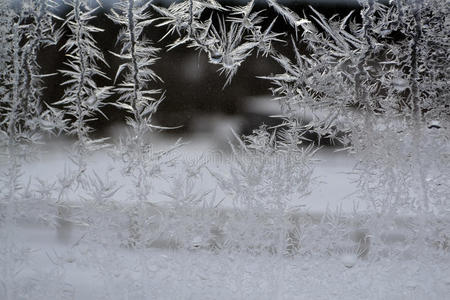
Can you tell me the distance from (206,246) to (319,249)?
52 cm

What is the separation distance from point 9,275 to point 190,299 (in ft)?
2.82

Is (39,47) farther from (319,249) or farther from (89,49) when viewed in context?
(319,249)

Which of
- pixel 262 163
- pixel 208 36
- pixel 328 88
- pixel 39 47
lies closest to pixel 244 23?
pixel 208 36

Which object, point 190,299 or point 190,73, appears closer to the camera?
point 190,299

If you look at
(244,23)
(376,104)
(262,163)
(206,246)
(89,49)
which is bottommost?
(206,246)

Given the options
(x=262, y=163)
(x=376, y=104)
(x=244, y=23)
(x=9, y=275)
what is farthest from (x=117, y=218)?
(x=376, y=104)

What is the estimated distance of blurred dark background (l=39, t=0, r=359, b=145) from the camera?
2.26m

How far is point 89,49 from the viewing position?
2295 millimetres

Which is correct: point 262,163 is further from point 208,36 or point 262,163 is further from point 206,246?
point 208,36

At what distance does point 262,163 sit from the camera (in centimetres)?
226

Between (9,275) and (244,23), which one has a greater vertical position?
(244,23)

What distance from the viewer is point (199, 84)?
238 cm

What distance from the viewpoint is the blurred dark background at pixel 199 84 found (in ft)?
7.43

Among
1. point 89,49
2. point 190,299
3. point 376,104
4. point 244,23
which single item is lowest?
point 190,299
